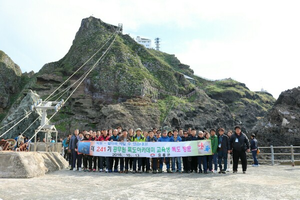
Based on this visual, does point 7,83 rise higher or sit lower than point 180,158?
higher

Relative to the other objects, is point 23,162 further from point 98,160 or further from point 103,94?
point 103,94

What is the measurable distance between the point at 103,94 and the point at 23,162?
36.6 m

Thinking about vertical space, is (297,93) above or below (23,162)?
above

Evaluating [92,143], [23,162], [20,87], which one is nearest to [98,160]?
[92,143]

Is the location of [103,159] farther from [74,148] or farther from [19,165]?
[19,165]

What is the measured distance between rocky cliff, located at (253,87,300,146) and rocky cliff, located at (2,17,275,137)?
58.3 ft

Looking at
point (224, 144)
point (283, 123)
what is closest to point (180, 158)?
point (224, 144)

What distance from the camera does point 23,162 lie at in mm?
8859

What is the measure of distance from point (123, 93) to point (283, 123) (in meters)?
27.5

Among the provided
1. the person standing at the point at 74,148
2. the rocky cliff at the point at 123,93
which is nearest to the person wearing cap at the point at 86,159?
the person standing at the point at 74,148

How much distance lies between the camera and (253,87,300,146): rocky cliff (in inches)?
949

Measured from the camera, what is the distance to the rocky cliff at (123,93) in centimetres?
4019

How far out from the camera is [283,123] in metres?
24.7

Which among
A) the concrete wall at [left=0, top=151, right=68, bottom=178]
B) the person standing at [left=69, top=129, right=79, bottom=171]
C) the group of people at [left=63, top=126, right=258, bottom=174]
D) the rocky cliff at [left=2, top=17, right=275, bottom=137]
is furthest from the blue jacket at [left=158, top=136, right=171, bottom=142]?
the rocky cliff at [left=2, top=17, right=275, bottom=137]
